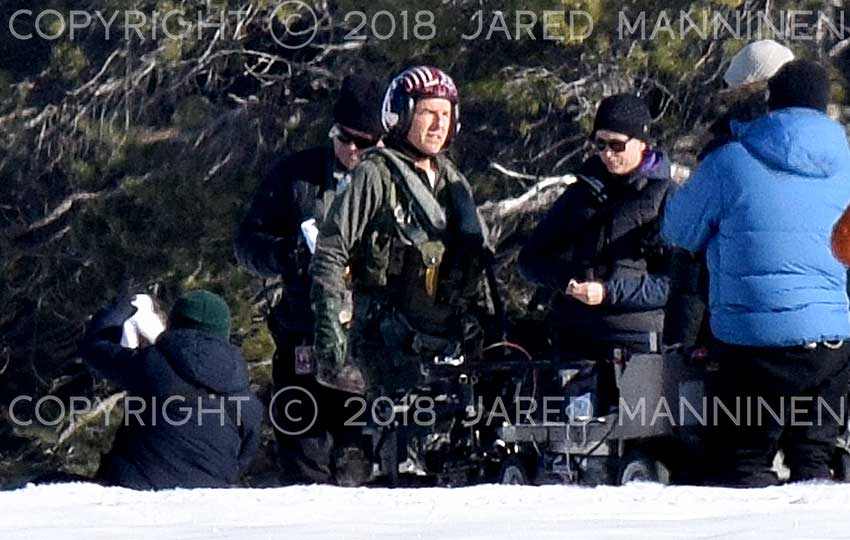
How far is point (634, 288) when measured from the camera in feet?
25.0

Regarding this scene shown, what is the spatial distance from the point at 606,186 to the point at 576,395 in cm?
76

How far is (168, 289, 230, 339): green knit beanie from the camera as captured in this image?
7629 millimetres

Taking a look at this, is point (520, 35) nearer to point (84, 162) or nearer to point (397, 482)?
point (84, 162)

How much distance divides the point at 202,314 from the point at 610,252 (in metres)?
1.36

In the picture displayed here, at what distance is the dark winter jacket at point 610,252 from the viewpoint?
766 centimetres

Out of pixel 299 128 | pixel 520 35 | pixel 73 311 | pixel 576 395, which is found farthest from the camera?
pixel 73 311

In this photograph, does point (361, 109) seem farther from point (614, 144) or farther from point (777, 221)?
point (777, 221)

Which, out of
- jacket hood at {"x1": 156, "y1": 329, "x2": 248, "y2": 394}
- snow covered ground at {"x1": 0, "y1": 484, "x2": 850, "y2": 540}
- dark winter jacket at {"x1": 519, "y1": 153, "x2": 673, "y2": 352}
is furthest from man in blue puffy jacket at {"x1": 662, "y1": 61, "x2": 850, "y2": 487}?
jacket hood at {"x1": 156, "y1": 329, "x2": 248, "y2": 394}

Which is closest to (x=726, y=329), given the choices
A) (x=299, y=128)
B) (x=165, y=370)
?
(x=165, y=370)

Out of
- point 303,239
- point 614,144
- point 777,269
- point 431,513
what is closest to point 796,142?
point 777,269

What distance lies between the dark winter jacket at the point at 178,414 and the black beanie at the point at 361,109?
3.23 ft

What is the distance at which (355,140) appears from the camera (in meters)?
8.19

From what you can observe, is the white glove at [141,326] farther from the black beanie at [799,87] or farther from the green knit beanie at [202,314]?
the black beanie at [799,87]

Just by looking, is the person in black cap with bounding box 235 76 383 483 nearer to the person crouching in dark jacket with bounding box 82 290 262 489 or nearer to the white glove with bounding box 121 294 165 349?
the white glove with bounding box 121 294 165 349
